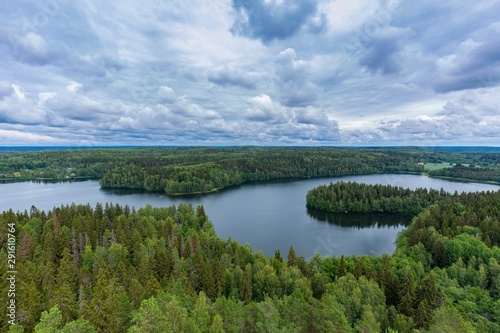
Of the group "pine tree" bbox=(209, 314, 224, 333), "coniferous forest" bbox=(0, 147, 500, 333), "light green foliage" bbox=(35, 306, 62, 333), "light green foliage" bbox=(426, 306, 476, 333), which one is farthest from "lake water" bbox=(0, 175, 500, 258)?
"light green foliage" bbox=(35, 306, 62, 333)

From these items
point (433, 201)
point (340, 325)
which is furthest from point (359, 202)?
point (340, 325)

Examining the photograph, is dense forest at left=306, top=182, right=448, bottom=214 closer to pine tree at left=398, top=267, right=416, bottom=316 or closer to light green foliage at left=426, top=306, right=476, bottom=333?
pine tree at left=398, top=267, right=416, bottom=316

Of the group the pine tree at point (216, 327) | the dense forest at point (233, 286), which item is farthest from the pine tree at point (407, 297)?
the pine tree at point (216, 327)

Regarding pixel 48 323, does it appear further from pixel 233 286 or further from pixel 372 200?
pixel 372 200

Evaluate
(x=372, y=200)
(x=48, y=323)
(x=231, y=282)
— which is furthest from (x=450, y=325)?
(x=372, y=200)

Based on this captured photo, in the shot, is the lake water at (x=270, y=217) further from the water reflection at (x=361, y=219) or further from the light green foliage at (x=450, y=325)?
the light green foliage at (x=450, y=325)
